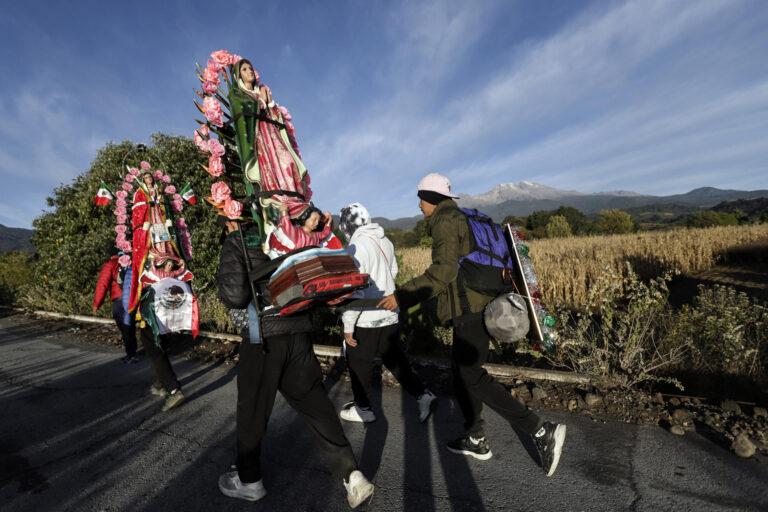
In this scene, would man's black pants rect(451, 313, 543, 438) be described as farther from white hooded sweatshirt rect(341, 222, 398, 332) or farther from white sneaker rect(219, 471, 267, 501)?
white sneaker rect(219, 471, 267, 501)

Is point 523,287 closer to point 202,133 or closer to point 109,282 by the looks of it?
point 202,133

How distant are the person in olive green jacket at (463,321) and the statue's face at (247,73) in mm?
1599

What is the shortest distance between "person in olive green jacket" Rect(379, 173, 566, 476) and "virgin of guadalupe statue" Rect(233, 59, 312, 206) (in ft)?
3.29

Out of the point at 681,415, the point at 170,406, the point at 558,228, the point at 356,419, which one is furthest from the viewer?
the point at 558,228

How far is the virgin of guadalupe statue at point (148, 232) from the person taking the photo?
408 centimetres

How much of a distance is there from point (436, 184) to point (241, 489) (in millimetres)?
2460

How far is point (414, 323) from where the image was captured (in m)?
6.12

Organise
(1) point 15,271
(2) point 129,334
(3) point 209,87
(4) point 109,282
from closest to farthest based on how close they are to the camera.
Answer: (3) point 209,87, (2) point 129,334, (4) point 109,282, (1) point 15,271

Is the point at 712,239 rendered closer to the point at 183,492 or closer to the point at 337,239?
the point at 337,239

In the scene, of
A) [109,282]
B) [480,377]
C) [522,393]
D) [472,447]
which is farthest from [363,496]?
[109,282]

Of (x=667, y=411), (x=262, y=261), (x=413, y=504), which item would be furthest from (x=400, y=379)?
(x=667, y=411)

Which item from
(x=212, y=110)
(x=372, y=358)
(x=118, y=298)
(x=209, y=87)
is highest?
(x=209, y=87)

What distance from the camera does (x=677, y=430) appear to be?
2.91 meters

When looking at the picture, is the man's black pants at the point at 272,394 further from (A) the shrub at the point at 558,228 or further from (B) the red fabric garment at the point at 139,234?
(A) the shrub at the point at 558,228
